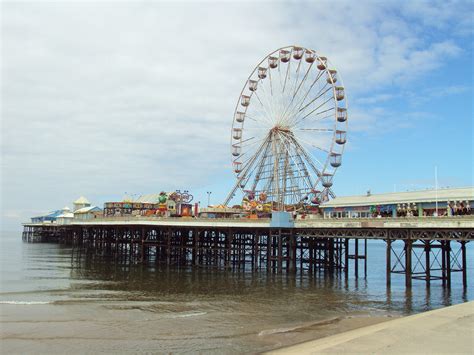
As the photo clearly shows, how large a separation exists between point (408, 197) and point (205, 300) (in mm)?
17541

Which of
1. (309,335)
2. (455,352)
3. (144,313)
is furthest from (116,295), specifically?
(455,352)

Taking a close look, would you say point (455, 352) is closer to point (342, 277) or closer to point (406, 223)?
point (406, 223)

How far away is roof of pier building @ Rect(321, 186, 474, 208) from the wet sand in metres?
13.1

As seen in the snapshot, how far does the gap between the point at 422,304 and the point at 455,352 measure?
1444 cm

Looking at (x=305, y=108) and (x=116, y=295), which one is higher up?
(x=305, y=108)

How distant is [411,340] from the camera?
13875 mm

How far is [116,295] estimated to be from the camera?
27.8m

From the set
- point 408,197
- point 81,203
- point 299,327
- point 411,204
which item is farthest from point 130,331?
point 81,203

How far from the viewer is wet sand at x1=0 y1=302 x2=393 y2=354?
640 inches

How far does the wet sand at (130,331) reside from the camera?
53.4 ft

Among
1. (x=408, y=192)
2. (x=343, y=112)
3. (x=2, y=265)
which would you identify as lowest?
Answer: (x=2, y=265)

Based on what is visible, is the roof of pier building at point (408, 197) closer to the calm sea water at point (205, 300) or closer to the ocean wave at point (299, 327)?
the calm sea water at point (205, 300)

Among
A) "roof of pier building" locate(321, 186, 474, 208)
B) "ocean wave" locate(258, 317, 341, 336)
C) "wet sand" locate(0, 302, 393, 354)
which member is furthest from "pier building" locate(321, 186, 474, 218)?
"ocean wave" locate(258, 317, 341, 336)

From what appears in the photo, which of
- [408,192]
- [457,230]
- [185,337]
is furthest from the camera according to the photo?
[408,192]
